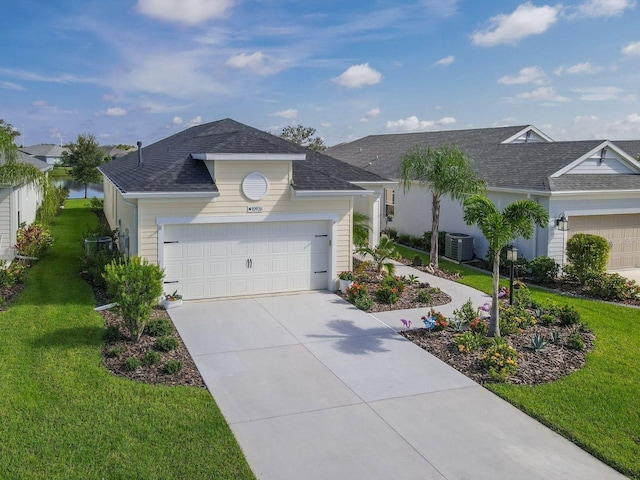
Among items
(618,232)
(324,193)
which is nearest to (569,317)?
(324,193)

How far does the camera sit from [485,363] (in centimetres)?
988

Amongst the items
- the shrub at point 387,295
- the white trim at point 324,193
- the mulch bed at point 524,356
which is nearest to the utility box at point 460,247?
the white trim at point 324,193

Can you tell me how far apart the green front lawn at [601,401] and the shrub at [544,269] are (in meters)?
4.72

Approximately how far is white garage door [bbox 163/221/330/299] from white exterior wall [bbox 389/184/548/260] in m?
5.98

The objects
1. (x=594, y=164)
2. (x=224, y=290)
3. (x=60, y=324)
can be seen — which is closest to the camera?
(x=60, y=324)

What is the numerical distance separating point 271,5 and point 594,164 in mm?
11406

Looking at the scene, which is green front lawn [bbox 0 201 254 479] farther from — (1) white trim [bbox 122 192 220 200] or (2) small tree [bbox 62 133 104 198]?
(2) small tree [bbox 62 133 104 198]

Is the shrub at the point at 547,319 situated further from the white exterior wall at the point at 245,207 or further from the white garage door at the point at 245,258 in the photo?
the white garage door at the point at 245,258

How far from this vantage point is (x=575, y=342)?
10.9m

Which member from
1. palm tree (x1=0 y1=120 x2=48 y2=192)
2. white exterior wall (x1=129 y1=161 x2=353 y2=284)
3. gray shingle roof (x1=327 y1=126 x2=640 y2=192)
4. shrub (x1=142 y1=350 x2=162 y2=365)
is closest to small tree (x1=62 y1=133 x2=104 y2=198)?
gray shingle roof (x1=327 y1=126 x2=640 y2=192)

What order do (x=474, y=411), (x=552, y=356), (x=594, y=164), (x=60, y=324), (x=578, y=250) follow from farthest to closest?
(x=594, y=164)
(x=578, y=250)
(x=60, y=324)
(x=552, y=356)
(x=474, y=411)

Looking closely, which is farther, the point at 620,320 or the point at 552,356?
the point at 620,320

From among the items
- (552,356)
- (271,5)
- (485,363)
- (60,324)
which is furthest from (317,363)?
(271,5)

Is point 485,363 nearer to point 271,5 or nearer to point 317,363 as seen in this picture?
point 317,363
